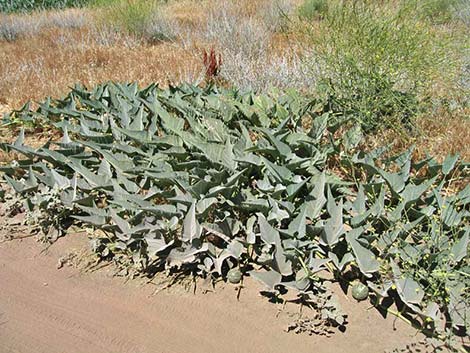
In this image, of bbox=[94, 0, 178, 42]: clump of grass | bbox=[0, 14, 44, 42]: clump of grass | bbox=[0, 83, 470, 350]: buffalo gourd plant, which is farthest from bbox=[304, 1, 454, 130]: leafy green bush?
bbox=[0, 14, 44, 42]: clump of grass

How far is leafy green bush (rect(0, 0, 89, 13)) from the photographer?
40.4ft

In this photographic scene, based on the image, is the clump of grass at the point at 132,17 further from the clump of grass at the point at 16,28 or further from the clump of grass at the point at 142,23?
the clump of grass at the point at 16,28

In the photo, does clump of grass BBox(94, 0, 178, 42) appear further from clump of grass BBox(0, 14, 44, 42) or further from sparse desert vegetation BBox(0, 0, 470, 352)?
sparse desert vegetation BBox(0, 0, 470, 352)

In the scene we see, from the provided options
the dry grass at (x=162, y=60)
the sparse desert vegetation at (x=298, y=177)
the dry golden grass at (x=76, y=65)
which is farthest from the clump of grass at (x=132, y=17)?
the sparse desert vegetation at (x=298, y=177)

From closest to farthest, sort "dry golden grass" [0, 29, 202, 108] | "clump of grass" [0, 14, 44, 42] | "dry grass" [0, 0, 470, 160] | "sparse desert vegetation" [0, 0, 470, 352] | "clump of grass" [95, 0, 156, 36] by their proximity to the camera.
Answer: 1. "sparse desert vegetation" [0, 0, 470, 352]
2. "dry grass" [0, 0, 470, 160]
3. "dry golden grass" [0, 29, 202, 108]
4. "clump of grass" [95, 0, 156, 36]
5. "clump of grass" [0, 14, 44, 42]

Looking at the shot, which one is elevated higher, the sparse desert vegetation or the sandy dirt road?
the sparse desert vegetation

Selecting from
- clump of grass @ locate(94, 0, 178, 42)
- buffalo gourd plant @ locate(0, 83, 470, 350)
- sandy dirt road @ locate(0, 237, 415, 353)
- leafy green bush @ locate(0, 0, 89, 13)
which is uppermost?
buffalo gourd plant @ locate(0, 83, 470, 350)

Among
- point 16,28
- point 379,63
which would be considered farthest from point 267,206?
point 16,28

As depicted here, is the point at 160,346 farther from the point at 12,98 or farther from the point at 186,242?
the point at 12,98

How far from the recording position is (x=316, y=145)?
2.93m

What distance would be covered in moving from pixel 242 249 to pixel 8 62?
497 centimetres

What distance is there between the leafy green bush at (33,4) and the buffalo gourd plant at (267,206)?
34.2ft

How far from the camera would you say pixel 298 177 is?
2.62 metres

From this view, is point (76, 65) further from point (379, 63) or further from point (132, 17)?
point (379, 63)
